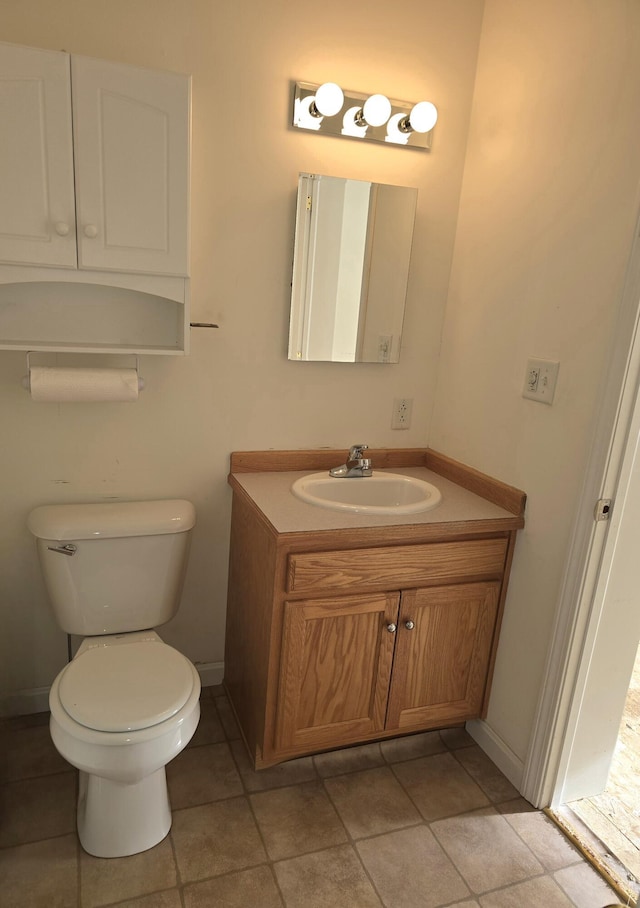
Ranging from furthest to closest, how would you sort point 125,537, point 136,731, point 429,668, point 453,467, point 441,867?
point 453,467 < point 429,668 < point 125,537 < point 441,867 < point 136,731

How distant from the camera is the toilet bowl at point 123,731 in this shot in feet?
4.79

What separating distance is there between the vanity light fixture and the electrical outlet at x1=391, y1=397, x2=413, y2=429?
2.79ft

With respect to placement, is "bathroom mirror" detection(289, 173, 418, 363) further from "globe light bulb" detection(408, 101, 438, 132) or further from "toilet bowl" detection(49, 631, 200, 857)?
"toilet bowl" detection(49, 631, 200, 857)

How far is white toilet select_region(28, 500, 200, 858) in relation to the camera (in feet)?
4.83

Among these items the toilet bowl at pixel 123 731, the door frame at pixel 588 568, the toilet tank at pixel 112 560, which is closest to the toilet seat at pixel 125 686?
the toilet bowl at pixel 123 731

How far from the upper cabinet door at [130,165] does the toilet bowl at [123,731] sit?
1.06 m

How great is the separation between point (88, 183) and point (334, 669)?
1478mm

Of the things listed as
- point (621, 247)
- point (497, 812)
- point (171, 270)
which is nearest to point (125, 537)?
point (171, 270)

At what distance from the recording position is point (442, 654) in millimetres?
1978

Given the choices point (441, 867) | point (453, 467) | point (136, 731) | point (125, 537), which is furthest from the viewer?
point (453, 467)

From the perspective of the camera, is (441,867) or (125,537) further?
(125,537)

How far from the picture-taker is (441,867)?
166 cm

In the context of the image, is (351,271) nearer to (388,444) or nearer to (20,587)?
(388,444)

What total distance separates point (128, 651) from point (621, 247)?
5.51 ft
